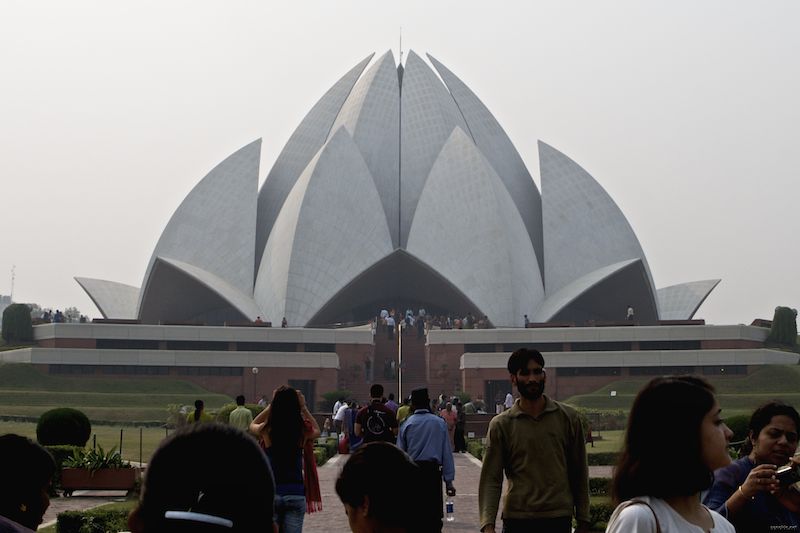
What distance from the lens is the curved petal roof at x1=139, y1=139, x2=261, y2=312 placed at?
37531 mm

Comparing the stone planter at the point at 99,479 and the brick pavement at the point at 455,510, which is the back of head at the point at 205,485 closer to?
the brick pavement at the point at 455,510

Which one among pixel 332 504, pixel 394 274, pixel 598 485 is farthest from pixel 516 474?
pixel 394 274

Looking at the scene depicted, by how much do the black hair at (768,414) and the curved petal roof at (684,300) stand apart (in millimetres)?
36469

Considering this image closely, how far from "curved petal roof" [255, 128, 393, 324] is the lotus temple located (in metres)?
0.05

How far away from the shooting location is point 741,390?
26.3m

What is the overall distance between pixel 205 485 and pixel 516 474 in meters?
3.00

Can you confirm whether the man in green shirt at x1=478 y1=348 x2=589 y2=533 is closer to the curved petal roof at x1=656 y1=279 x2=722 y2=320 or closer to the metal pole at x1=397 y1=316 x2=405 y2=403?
the metal pole at x1=397 y1=316 x2=405 y2=403

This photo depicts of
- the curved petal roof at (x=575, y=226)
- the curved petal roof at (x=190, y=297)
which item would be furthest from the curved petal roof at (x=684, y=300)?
the curved petal roof at (x=190, y=297)

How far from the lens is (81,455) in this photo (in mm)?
11273

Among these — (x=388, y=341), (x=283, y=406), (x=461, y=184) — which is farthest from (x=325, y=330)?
(x=283, y=406)

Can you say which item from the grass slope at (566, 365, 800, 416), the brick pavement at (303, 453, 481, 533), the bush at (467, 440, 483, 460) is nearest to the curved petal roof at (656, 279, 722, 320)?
the grass slope at (566, 365, 800, 416)

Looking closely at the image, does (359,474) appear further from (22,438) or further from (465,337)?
(465,337)

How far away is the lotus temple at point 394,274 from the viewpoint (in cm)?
2922

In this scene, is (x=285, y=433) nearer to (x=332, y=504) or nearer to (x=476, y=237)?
(x=332, y=504)
